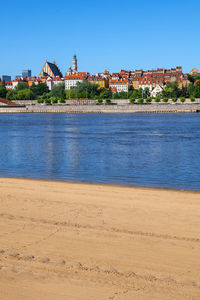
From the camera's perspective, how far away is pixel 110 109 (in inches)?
3755

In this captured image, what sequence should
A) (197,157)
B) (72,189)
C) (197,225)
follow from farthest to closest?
(197,157)
(72,189)
(197,225)

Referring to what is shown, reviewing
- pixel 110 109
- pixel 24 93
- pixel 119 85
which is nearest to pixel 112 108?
pixel 110 109

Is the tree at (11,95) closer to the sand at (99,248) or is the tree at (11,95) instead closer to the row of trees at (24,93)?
the row of trees at (24,93)

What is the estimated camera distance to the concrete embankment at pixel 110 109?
90938 mm

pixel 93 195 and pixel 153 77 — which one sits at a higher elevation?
pixel 153 77

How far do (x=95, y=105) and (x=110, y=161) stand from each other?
83684 mm

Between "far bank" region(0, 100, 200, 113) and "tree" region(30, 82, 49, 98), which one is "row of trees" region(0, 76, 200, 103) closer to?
"tree" region(30, 82, 49, 98)

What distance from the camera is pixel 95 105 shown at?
9875cm

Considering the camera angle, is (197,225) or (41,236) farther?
(197,225)

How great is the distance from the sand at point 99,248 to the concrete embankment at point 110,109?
8526 cm

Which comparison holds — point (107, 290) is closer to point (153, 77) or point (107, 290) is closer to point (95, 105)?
point (95, 105)

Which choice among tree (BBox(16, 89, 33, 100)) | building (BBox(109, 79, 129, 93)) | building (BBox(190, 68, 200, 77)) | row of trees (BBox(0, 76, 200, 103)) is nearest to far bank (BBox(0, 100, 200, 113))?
row of trees (BBox(0, 76, 200, 103))

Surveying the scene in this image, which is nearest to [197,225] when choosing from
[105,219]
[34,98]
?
[105,219]

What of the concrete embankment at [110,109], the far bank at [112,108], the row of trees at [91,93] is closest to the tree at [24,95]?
the row of trees at [91,93]
